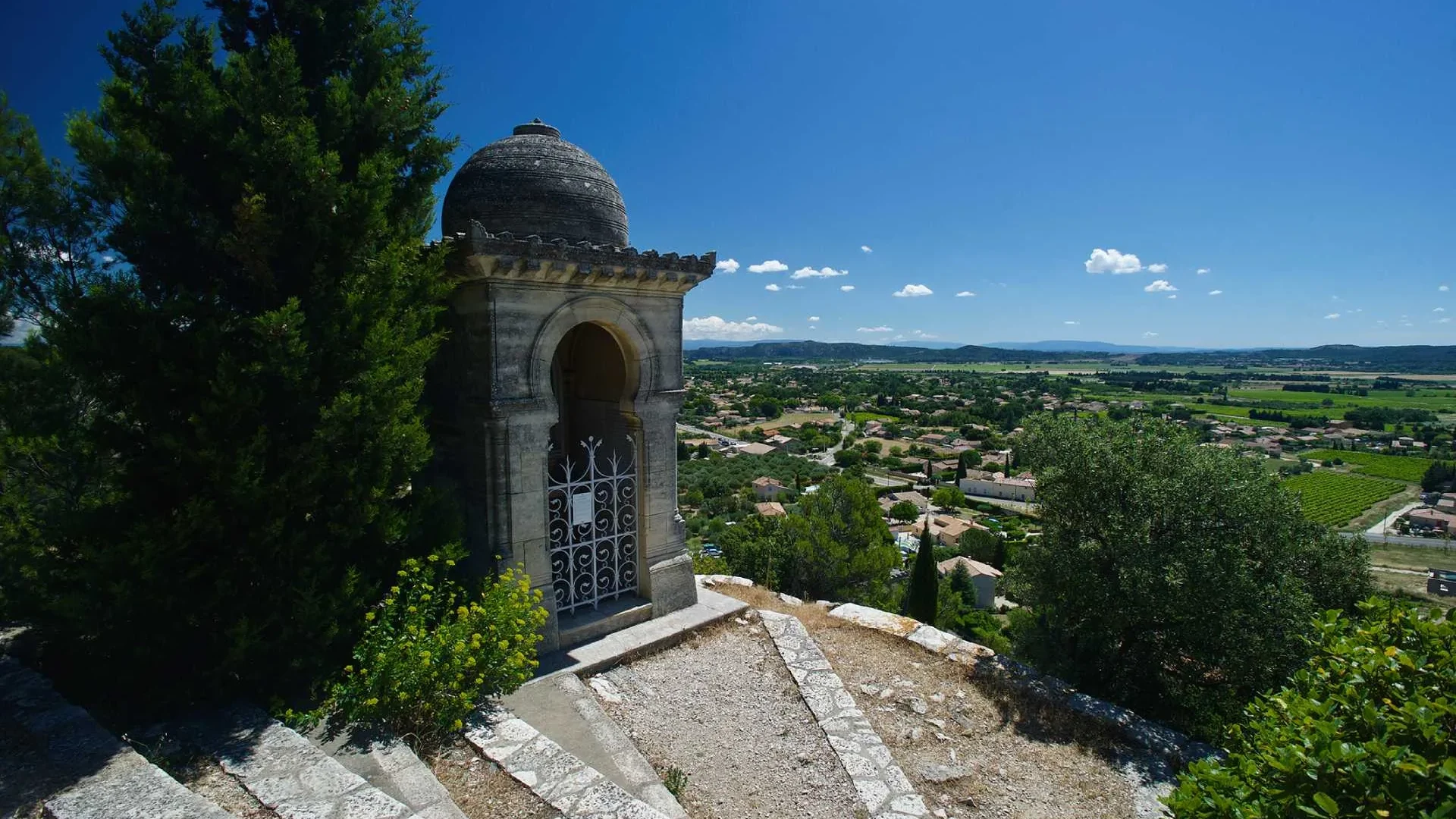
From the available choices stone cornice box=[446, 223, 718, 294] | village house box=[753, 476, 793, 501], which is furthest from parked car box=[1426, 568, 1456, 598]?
stone cornice box=[446, 223, 718, 294]

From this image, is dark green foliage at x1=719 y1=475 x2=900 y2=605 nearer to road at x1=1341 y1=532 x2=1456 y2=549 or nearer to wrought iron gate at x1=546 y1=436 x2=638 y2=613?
wrought iron gate at x1=546 y1=436 x2=638 y2=613

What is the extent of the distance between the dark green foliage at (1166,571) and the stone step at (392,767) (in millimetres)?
7089

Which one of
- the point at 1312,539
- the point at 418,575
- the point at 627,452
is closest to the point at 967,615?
the point at 1312,539

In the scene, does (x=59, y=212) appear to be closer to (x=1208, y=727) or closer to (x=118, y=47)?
(x=118, y=47)

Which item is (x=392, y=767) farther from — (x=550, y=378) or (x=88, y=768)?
A: (x=550, y=378)

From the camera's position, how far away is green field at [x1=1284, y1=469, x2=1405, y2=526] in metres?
56.1

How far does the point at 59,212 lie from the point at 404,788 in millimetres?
5828

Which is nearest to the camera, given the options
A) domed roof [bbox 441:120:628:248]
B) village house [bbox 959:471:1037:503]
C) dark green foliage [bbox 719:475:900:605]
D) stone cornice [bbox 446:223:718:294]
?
stone cornice [bbox 446:223:718:294]

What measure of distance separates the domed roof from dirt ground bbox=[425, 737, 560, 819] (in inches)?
179

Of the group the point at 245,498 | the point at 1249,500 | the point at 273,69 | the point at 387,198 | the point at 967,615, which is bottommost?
the point at 967,615

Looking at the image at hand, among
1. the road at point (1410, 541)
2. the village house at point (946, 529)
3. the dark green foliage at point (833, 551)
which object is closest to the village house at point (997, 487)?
the village house at point (946, 529)

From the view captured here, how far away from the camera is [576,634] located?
717 cm

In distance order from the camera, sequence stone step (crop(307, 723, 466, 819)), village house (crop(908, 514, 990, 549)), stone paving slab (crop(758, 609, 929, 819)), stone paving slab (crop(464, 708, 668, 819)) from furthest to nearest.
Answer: village house (crop(908, 514, 990, 549)), stone paving slab (crop(758, 609, 929, 819)), stone paving slab (crop(464, 708, 668, 819)), stone step (crop(307, 723, 466, 819))

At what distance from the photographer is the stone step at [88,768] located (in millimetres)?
3201
